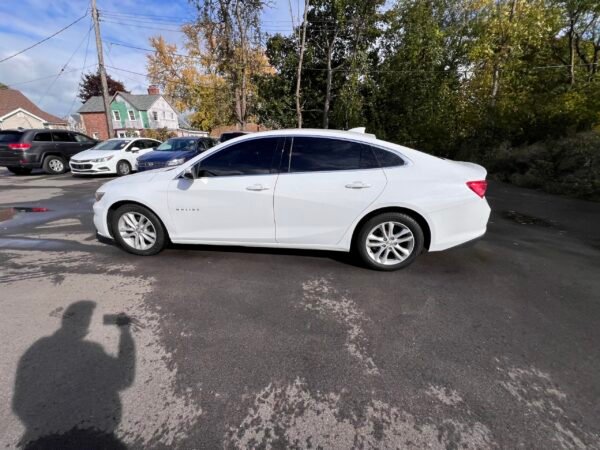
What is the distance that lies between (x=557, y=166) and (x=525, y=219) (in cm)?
502

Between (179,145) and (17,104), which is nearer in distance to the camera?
(179,145)

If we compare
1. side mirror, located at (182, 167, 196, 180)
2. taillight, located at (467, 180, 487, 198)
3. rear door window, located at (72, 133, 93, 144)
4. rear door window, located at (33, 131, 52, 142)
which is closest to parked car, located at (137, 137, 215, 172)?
side mirror, located at (182, 167, 196, 180)

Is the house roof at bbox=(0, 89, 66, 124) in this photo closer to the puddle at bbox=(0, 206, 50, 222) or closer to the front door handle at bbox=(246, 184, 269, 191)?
the puddle at bbox=(0, 206, 50, 222)

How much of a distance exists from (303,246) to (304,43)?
56.8 feet

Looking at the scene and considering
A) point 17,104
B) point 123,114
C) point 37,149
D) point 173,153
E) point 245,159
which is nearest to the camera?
point 245,159

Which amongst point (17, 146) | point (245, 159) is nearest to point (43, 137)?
point (17, 146)

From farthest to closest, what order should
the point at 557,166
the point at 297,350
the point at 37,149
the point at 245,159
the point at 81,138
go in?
the point at 81,138 → the point at 37,149 → the point at 557,166 → the point at 245,159 → the point at 297,350

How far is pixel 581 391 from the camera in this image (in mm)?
1915

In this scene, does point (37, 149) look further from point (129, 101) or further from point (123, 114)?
point (129, 101)

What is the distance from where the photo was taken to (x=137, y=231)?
3.90 metres

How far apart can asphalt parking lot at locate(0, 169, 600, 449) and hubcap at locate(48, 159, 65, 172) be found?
10992mm

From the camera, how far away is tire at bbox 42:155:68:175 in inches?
484

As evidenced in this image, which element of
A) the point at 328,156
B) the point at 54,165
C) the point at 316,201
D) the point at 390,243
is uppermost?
the point at 54,165

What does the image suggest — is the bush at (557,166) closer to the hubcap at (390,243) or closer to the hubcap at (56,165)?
the hubcap at (390,243)
